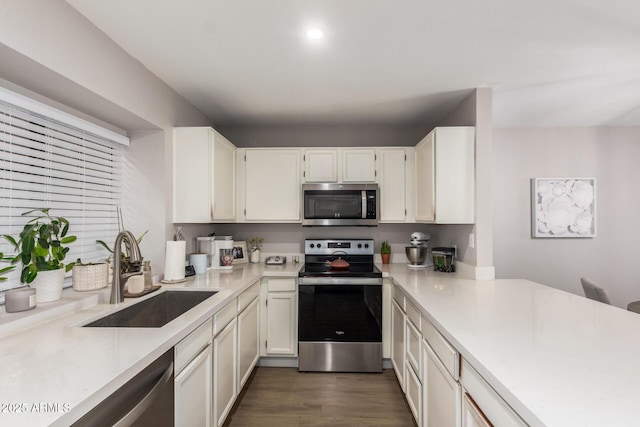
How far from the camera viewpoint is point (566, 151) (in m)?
3.67

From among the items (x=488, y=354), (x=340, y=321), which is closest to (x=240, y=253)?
(x=340, y=321)

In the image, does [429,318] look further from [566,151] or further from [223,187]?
[566,151]

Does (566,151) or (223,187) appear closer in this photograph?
(223,187)

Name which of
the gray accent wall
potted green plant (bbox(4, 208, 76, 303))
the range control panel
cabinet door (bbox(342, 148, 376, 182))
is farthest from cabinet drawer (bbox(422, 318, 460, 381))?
the gray accent wall

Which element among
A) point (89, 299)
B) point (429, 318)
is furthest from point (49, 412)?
point (429, 318)

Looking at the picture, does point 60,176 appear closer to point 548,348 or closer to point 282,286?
point 282,286

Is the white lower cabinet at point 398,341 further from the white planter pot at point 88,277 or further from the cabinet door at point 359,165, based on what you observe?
the white planter pot at point 88,277

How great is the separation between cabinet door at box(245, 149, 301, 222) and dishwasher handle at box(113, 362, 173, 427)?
6.62 feet

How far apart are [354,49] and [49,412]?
2.04 metres

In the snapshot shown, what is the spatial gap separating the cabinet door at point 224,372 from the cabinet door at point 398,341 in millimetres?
1215

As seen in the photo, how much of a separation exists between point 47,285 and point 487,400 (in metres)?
1.98

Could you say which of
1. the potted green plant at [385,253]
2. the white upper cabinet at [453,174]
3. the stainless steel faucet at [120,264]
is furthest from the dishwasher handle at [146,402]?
the potted green plant at [385,253]

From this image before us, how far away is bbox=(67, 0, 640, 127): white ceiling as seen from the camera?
5.09 ft

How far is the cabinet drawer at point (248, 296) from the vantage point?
2.34 meters
